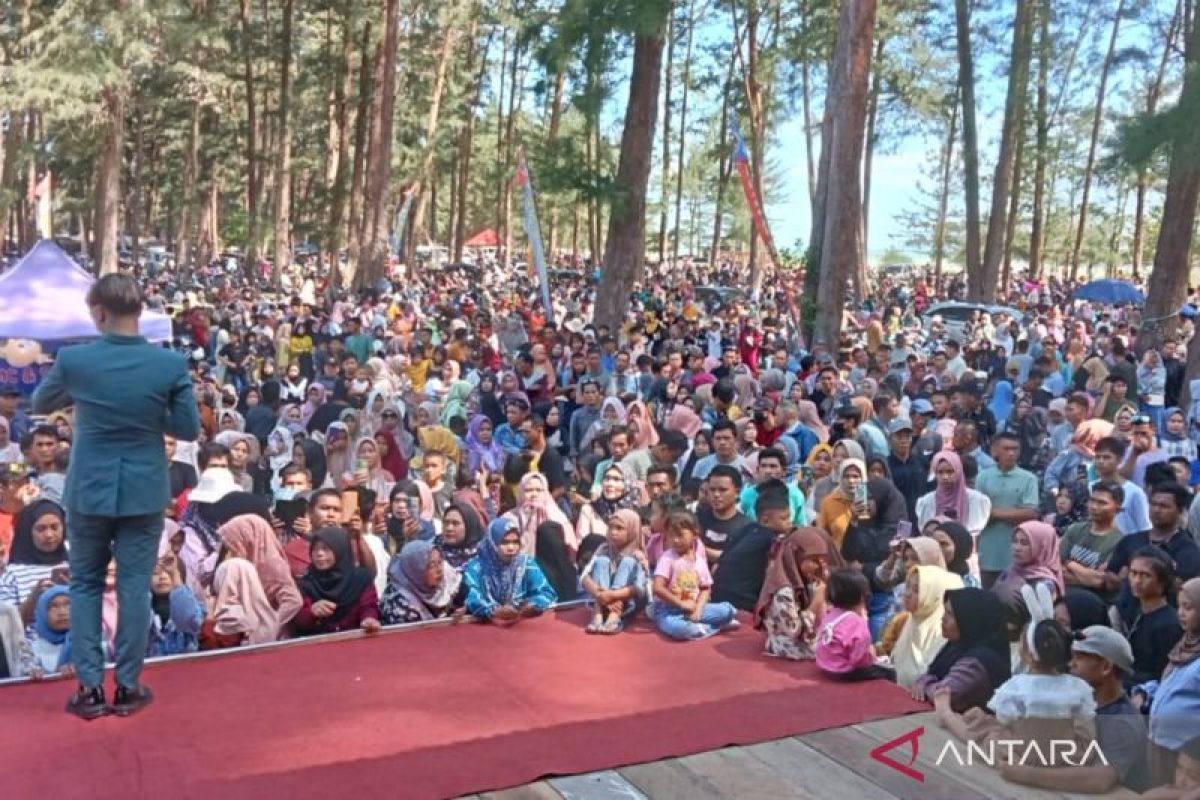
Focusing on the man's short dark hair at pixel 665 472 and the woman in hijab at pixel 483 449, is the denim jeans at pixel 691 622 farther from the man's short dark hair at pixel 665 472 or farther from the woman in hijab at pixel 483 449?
the woman in hijab at pixel 483 449

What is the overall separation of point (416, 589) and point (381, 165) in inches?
682

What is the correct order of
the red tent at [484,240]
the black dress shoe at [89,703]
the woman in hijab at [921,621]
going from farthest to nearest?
the red tent at [484,240] → the woman in hijab at [921,621] → the black dress shoe at [89,703]

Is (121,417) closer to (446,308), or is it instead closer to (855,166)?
(855,166)

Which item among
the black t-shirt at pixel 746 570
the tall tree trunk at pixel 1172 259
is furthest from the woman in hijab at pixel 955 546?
the tall tree trunk at pixel 1172 259

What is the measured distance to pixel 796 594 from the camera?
5379 millimetres

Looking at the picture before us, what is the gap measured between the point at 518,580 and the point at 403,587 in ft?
1.88

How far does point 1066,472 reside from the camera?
23.9 ft

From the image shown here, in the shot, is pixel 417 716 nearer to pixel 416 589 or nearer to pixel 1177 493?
pixel 416 589

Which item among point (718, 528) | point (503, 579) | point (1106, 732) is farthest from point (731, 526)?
point (1106, 732)

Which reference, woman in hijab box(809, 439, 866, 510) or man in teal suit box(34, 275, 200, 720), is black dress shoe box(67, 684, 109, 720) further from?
woman in hijab box(809, 439, 866, 510)

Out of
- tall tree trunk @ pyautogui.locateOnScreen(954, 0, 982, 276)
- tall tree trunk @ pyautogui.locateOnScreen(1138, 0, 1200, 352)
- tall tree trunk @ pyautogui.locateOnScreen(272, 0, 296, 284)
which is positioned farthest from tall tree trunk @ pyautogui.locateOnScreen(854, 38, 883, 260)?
tall tree trunk @ pyautogui.locateOnScreen(272, 0, 296, 284)

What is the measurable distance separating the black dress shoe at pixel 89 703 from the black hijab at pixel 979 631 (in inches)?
125

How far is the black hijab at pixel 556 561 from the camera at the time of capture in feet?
20.9

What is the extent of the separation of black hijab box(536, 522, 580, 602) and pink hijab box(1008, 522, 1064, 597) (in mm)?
2386
